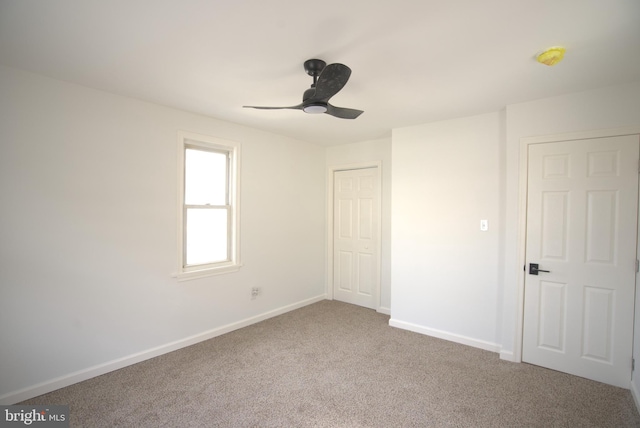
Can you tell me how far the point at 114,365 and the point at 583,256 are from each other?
170 inches

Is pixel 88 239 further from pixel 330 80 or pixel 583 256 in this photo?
pixel 583 256

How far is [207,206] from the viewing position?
3500mm

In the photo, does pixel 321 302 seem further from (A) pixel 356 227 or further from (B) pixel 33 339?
(B) pixel 33 339

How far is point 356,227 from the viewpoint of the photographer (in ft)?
15.5

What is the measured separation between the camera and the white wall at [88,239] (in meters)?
2.26

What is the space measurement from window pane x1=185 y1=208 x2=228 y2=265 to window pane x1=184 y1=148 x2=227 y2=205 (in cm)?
13

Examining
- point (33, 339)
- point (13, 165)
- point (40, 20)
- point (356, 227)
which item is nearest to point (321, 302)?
point (356, 227)

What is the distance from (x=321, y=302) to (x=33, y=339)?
11.1 feet

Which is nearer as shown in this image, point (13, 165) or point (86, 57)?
point (86, 57)

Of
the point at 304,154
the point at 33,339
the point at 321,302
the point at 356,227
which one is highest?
the point at 304,154

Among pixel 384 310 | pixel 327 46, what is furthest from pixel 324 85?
pixel 384 310

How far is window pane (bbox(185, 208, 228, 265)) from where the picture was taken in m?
3.39

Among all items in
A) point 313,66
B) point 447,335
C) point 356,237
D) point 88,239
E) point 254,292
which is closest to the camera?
point 313,66

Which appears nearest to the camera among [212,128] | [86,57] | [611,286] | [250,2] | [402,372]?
[250,2]
